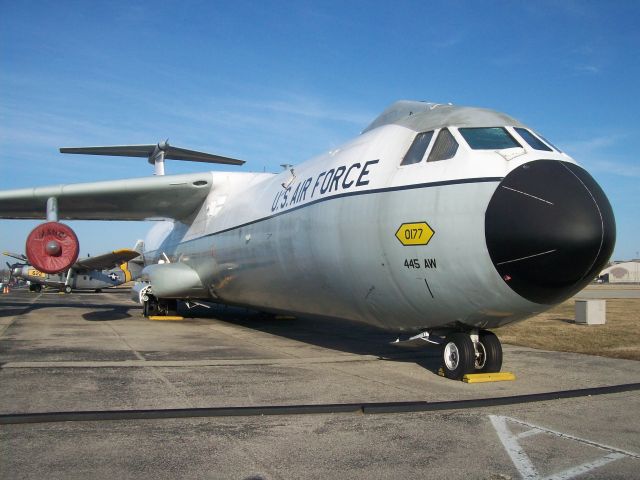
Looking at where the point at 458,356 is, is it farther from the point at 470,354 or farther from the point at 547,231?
the point at 547,231

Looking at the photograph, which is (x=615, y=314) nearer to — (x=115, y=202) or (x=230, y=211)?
(x=230, y=211)

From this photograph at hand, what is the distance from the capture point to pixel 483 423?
5582 mm

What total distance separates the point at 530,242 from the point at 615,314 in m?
16.6

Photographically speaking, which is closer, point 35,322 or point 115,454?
point 115,454

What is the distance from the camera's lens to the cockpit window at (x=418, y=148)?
768 centimetres

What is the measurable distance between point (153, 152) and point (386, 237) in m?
16.3

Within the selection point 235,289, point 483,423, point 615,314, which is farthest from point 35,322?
point 615,314

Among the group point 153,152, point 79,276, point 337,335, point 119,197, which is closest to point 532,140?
point 337,335

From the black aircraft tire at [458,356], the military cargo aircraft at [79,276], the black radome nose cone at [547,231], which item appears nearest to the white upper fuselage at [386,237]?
the black radome nose cone at [547,231]

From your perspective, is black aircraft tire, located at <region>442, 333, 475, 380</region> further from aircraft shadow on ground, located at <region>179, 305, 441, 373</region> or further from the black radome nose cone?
the black radome nose cone

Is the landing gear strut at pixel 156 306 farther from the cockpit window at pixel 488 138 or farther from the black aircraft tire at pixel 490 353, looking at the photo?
the cockpit window at pixel 488 138

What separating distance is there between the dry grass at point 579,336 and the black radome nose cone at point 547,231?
483 centimetres

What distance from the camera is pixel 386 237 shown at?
7.57 m

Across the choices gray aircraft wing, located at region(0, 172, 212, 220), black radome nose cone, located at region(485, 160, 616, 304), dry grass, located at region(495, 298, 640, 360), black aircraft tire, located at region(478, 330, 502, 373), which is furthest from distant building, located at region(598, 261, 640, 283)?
black radome nose cone, located at region(485, 160, 616, 304)
